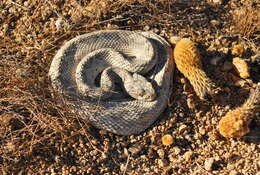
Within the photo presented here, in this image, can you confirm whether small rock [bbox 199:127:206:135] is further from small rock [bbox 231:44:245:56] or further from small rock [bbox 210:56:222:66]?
small rock [bbox 231:44:245:56]

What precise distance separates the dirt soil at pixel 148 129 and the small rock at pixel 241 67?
0.19ft

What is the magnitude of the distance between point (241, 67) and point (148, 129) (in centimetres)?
123

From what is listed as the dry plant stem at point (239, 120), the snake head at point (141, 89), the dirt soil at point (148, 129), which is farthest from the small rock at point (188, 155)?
the snake head at point (141, 89)

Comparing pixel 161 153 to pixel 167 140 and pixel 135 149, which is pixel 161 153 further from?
pixel 135 149

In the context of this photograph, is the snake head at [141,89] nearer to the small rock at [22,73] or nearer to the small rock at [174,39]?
the small rock at [174,39]

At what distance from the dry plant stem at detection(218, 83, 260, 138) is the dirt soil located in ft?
0.51

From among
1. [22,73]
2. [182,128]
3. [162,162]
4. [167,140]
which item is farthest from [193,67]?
[22,73]

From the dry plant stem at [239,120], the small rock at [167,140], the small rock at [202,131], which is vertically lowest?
the small rock at [167,140]

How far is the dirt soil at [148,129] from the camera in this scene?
366cm

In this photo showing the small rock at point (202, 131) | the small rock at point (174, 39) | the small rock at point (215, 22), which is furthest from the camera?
the small rock at point (215, 22)

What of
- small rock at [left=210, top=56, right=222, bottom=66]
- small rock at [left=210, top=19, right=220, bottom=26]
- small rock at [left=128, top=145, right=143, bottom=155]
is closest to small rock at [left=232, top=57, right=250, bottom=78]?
small rock at [left=210, top=56, right=222, bottom=66]

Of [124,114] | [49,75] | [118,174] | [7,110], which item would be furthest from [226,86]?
[7,110]

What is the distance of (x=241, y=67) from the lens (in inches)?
156

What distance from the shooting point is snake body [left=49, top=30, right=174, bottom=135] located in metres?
3.74
